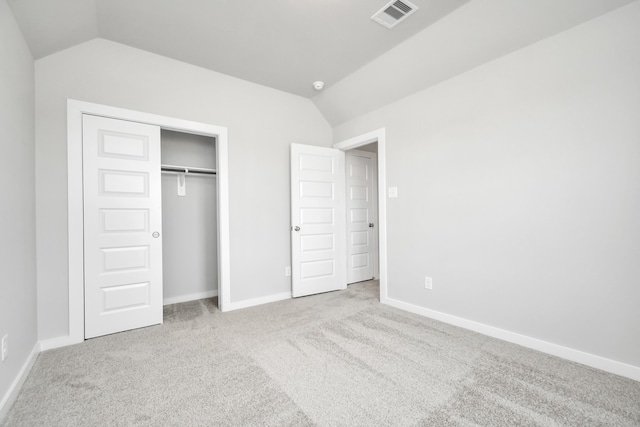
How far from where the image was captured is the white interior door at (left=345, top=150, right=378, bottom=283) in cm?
419

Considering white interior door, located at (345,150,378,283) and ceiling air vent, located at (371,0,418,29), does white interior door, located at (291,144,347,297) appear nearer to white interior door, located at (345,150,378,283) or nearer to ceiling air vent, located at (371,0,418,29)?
white interior door, located at (345,150,378,283)

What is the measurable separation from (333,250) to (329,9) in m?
2.71

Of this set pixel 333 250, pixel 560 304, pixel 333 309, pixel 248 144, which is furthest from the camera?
pixel 333 250

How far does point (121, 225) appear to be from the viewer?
99.7 inches

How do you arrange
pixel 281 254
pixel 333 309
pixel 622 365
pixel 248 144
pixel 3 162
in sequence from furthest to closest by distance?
pixel 281 254, pixel 248 144, pixel 333 309, pixel 622 365, pixel 3 162

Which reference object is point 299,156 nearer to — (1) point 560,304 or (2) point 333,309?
(2) point 333,309

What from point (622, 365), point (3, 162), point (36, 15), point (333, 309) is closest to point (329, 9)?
point (36, 15)

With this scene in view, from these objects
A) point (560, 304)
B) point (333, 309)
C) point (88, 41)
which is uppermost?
point (88, 41)

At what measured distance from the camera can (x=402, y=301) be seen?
308 cm

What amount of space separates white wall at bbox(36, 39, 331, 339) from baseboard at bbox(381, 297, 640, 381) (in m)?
1.88

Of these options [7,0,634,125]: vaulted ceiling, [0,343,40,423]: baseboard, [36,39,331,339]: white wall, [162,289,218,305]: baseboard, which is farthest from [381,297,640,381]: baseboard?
[0,343,40,423]: baseboard

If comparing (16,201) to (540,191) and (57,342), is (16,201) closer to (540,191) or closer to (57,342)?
(57,342)

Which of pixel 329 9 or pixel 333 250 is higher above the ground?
pixel 329 9

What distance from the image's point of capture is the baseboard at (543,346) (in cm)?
174
